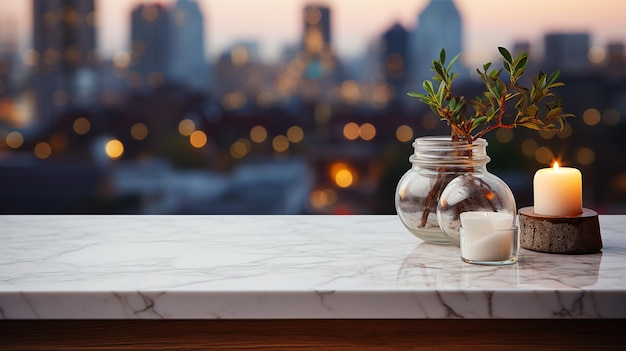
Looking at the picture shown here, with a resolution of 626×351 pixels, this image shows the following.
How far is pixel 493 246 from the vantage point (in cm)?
97

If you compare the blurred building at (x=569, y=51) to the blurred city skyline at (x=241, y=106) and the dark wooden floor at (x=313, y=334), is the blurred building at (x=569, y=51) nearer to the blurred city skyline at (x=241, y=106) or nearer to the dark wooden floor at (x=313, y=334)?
the blurred city skyline at (x=241, y=106)

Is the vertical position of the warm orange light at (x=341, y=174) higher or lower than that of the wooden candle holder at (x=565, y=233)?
lower

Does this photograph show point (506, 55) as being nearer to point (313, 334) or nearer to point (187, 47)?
point (313, 334)

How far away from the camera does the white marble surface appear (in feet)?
2.75

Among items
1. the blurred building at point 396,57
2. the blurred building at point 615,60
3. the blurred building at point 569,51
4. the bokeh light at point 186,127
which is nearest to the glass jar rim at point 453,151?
the blurred building at point 569,51

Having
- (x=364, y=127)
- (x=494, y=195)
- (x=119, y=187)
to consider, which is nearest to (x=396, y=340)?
(x=494, y=195)

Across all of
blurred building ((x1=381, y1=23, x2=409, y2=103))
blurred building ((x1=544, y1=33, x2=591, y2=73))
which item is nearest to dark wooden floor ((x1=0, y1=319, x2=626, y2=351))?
blurred building ((x1=544, y1=33, x2=591, y2=73))

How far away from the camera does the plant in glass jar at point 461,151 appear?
41.2 inches

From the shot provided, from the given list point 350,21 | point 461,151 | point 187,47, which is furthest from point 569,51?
point 461,151

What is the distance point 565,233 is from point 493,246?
5.4 inches

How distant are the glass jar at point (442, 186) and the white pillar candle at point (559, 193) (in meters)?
0.05

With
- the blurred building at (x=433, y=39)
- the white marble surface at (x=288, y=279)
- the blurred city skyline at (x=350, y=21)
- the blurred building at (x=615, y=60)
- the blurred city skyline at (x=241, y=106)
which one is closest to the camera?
the white marble surface at (x=288, y=279)

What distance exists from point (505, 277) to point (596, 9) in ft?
61.6

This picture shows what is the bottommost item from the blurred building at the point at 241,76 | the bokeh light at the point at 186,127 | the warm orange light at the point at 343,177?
the warm orange light at the point at 343,177
